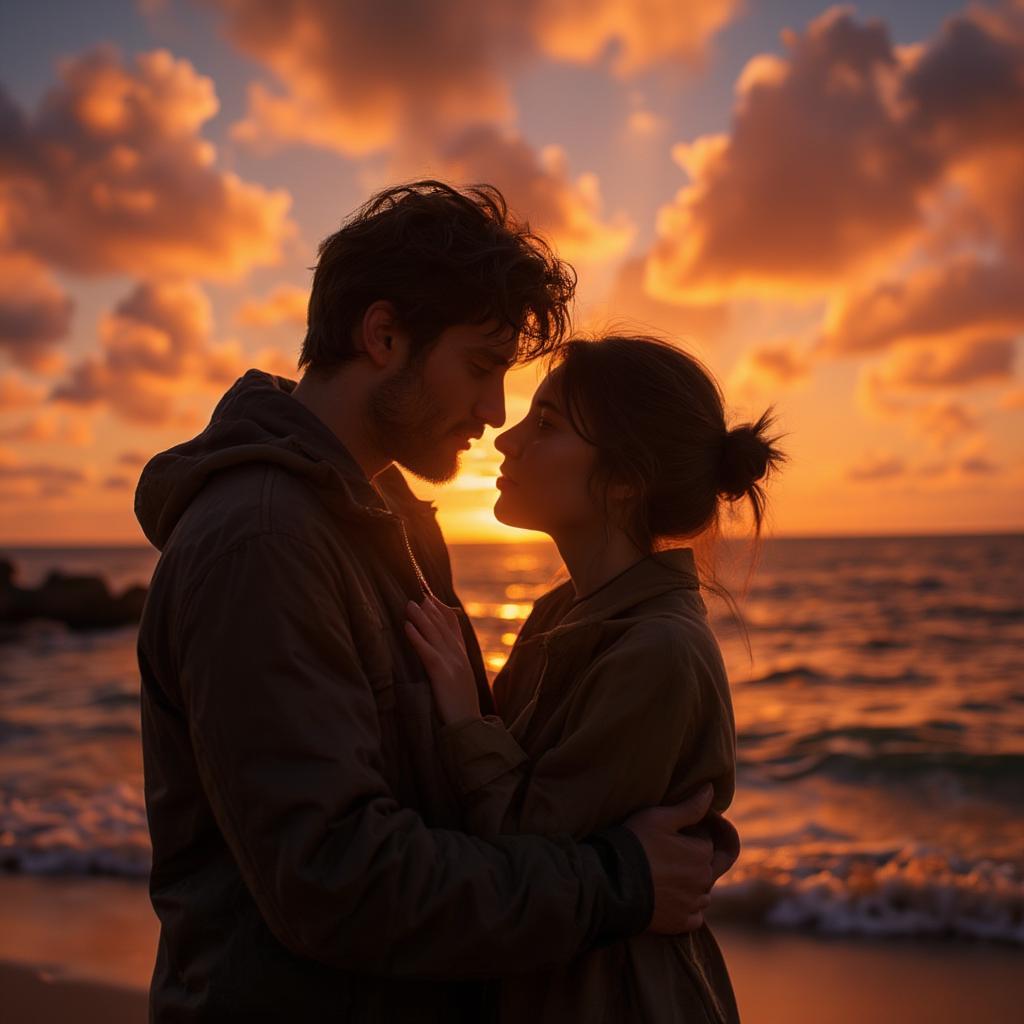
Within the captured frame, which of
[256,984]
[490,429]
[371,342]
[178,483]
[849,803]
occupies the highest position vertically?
[371,342]

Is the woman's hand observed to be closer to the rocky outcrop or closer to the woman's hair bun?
the woman's hair bun

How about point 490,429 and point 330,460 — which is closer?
point 330,460

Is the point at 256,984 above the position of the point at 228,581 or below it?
below

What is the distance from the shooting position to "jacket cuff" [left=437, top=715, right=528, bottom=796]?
2.08 metres

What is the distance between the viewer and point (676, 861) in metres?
2.03

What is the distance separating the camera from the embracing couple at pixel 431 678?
1697mm

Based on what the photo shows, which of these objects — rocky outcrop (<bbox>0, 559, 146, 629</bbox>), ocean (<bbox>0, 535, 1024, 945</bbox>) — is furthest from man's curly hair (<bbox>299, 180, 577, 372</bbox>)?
rocky outcrop (<bbox>0, 559, 146, 629</bbox>)

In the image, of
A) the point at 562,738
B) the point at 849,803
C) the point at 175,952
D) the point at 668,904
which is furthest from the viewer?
the point at 849,803

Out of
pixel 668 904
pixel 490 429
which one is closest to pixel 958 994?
pixel 668 904

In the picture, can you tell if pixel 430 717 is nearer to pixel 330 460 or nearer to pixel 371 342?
pixel 330 460

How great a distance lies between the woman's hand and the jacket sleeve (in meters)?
0.32

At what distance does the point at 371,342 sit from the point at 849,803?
26.9ft

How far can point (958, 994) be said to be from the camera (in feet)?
16.7

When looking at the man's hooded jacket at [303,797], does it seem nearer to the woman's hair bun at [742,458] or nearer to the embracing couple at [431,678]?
the embracing couple at [431,678]
